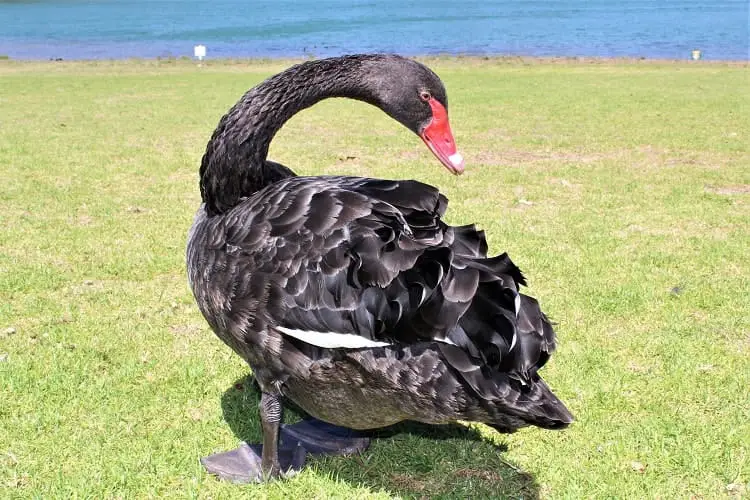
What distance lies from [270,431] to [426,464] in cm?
71

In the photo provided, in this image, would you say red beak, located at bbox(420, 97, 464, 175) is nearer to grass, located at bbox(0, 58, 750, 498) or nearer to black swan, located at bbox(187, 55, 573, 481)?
black swan, located at bbox(187, 55, 573, 481)

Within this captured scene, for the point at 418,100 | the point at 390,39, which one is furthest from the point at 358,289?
the point at 390,39

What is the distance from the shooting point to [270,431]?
117 inches

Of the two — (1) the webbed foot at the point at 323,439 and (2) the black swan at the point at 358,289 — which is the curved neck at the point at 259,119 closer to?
(2) the black swan at the point at 358,289

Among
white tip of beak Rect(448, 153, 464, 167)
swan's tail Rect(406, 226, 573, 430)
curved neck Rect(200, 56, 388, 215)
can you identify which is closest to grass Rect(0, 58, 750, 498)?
swan's tail Rect(406, 226, 573, 430)

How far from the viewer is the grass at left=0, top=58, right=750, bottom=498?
3109 millimetres

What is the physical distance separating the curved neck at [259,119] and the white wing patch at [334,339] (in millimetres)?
871

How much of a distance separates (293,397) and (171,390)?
1.11 m

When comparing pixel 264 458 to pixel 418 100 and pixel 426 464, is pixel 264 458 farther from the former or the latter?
pixel 418 100

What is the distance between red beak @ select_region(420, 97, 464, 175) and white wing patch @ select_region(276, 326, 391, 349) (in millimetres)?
971

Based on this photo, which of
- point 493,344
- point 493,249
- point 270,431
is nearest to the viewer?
point 493,344

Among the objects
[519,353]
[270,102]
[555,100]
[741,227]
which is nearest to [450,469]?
[519,353]

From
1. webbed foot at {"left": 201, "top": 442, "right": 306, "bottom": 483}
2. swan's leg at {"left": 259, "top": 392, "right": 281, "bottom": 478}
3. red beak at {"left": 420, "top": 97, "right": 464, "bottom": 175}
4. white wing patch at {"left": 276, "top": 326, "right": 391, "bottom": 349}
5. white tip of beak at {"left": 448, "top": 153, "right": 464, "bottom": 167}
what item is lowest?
webbed foot at {"left": 201, "top": 442, "right": 306, "bottom": 483}

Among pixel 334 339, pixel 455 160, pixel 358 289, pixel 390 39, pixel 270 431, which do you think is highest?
pixel 455 160
